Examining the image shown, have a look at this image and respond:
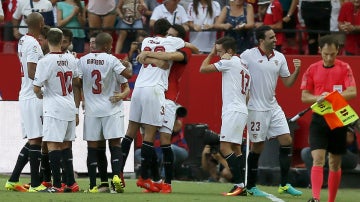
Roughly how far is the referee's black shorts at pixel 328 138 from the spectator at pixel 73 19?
29.7 feet

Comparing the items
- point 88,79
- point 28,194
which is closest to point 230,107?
point 88,79

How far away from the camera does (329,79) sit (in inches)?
633

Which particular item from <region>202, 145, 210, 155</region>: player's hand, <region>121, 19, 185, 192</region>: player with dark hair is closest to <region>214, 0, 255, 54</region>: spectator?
<region>202, 145, 210, 155</region>: player's hand

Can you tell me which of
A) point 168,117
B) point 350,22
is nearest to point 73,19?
point 350,22

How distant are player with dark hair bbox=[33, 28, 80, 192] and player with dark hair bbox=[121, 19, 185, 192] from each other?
113 centimetres

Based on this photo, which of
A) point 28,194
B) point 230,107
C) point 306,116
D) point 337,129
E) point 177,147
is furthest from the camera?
point 306,116

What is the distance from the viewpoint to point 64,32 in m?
17.8

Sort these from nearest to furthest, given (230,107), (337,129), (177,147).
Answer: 1. (337,129)
2. (230,107)
3. (177,147)

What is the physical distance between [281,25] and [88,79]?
7.00m

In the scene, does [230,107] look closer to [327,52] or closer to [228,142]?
[228,142]

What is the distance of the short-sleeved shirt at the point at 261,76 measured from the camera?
18.6 m

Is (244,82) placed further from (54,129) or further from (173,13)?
(173,13)

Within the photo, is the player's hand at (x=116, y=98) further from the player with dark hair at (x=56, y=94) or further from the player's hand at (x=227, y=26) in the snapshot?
the player's hand at (x=227, y=26)

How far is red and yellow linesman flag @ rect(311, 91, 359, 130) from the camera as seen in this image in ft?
51.2
